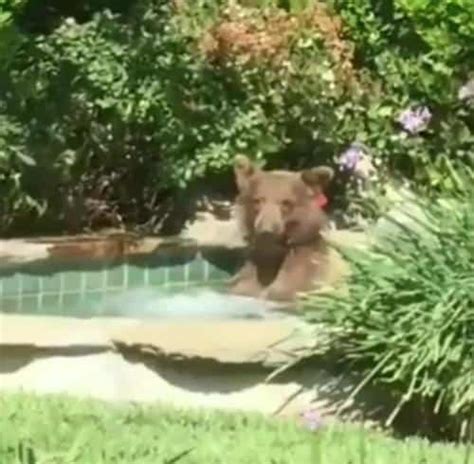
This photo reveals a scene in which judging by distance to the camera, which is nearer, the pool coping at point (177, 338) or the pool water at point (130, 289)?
the pool coping at point (177, 338)

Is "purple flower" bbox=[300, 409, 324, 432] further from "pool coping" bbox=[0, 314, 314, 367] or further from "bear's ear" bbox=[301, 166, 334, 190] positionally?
"bear's ear" bbox=[301, 166, 334, 190]

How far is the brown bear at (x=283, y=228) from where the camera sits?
8.55m

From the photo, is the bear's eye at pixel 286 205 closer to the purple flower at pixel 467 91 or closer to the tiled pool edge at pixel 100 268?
the tiled pool edge at pixel 100 268

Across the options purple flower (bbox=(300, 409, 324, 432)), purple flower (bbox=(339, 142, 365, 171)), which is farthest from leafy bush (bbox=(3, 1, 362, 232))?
purple flower (bbox=(300, 409, 324, 432))

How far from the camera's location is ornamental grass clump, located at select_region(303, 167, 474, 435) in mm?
6941

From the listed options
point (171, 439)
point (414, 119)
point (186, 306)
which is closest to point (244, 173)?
point (186, 306)

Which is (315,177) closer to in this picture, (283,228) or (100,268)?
(283,228)

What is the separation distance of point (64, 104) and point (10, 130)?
1.44 ft

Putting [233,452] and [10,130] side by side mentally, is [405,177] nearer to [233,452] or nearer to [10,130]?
[10,130]

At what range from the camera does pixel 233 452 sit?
246 inches

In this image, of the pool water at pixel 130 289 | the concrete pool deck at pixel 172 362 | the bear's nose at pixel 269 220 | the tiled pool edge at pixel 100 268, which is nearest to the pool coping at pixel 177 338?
the concrete pool deck at pixel 172 362

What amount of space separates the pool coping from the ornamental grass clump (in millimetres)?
152

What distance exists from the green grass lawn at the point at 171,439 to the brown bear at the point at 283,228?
57.0 inches

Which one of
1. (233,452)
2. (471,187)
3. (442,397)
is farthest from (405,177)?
(233,452)
